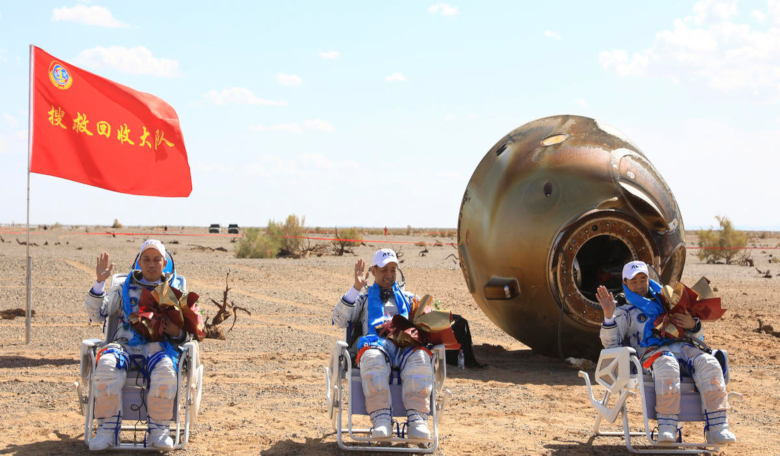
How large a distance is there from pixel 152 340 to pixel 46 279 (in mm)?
12705

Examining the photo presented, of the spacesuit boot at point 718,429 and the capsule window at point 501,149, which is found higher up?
the capsule window at point 501,149

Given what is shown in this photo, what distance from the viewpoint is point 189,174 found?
11.4 metres

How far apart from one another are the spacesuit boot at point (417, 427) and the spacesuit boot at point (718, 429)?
2.08 m

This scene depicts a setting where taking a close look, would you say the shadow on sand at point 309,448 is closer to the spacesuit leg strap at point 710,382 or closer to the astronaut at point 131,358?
the astronaut at point 131,358

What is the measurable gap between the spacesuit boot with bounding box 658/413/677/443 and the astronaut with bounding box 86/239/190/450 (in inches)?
141

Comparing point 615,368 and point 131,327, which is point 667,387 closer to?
point 615,368

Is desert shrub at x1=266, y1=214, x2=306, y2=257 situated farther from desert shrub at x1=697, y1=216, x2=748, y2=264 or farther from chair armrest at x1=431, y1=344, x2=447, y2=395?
chair armrest at x1=431, y1=344, x2=447, y2=395

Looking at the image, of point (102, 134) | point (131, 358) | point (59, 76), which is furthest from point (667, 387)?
point (59, 76)

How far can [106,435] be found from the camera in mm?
5473

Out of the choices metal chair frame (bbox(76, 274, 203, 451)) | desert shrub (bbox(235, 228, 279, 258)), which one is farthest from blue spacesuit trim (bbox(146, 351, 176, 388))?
desert shrub (bbox(235, 228, 279, 258))

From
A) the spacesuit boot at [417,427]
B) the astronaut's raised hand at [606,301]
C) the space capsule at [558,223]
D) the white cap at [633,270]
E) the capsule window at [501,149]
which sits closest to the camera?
the spacesuit boot at [417,427]

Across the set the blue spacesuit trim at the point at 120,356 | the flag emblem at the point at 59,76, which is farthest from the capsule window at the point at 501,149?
the flag emblem at the point at 59,76

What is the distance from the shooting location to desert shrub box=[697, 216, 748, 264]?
29656 millimetres

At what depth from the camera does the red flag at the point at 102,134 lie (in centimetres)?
1021
